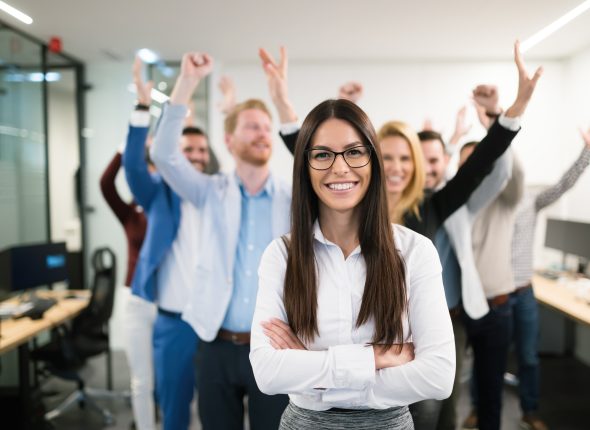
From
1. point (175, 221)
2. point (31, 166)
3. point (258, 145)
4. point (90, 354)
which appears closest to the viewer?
point (258, 145)

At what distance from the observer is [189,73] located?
1.55 metres

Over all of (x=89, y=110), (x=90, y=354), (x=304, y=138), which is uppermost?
(x=89, y=110)

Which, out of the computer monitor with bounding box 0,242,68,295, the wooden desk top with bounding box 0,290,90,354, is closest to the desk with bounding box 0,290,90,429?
the wooden desk top with bounding box 0,290,90,354

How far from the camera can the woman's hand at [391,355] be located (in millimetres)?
1033

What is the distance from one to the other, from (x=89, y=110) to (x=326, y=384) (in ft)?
13.4

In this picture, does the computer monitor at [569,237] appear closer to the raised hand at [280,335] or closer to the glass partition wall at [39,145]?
the raised hand at [280,335]

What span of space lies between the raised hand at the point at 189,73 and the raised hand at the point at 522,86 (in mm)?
979

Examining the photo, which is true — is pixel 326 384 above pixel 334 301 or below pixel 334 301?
below

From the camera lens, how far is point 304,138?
43.1 inches

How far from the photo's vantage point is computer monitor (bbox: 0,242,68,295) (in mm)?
3025

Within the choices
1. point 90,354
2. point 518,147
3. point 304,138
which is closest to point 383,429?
point 304,138

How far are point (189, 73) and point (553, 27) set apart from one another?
3.69 feet

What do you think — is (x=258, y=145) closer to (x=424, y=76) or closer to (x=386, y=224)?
(x=386, y=224)

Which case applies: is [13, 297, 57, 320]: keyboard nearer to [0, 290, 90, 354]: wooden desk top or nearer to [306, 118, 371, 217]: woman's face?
[0, 290, 90, 354]: wooden desk top
